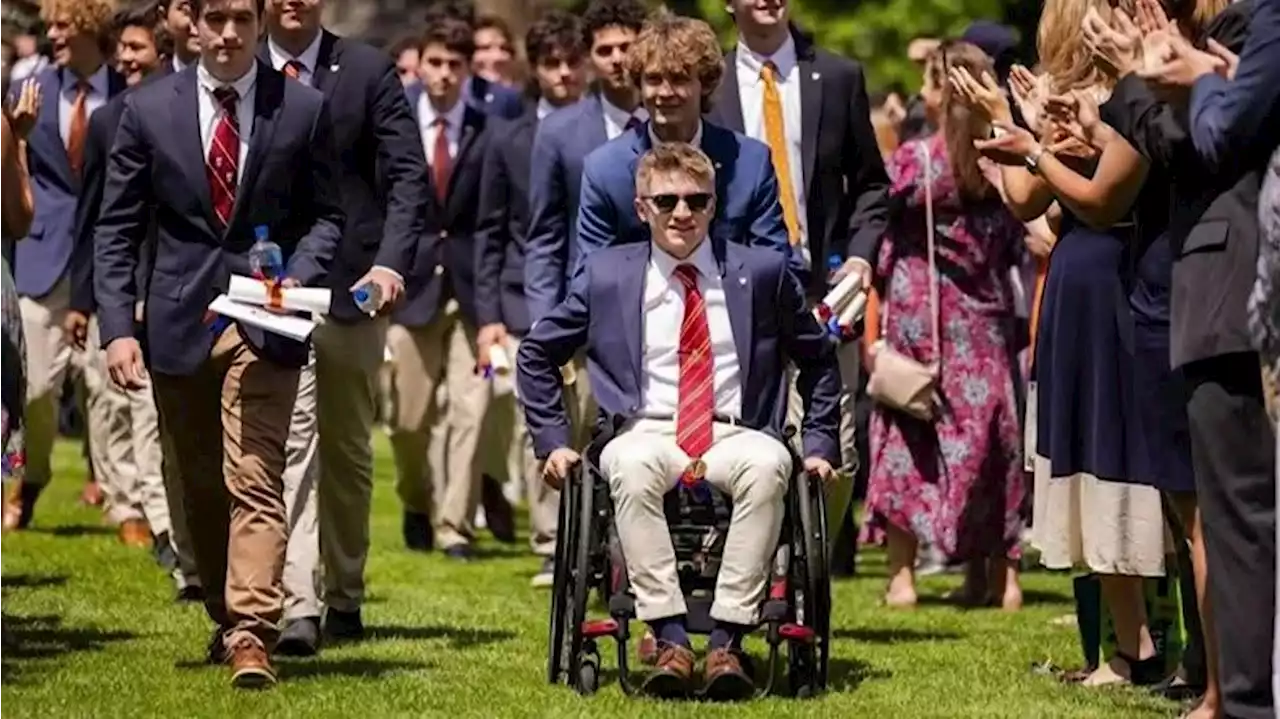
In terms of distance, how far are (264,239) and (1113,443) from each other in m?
2.68

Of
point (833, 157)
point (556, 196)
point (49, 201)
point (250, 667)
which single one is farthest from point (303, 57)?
point (49, 201)

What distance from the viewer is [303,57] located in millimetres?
12039

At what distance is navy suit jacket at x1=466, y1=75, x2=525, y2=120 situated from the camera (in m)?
16.9

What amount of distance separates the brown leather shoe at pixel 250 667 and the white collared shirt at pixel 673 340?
1390 millimetres

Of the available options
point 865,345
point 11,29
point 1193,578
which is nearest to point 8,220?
point 1193,578

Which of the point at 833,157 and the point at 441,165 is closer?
the point at 833,157

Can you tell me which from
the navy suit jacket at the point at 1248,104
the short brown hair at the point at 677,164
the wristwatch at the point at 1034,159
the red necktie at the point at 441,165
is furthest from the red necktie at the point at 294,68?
the navy suit jacket at the point at 1248,104

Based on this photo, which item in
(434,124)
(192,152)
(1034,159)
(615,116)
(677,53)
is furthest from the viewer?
(434,124)

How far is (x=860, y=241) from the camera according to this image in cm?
1235

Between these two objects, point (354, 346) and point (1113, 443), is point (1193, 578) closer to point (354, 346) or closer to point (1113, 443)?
point (1113, 443)

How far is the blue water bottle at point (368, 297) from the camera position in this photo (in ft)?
35.3

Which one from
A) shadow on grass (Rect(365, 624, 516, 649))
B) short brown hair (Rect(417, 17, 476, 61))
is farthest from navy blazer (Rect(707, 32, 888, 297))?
short brown hair (Rect(417, 17, 476, 61))

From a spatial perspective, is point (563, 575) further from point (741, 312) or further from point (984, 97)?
point (984, 97)

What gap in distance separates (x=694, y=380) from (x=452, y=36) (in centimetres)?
677
